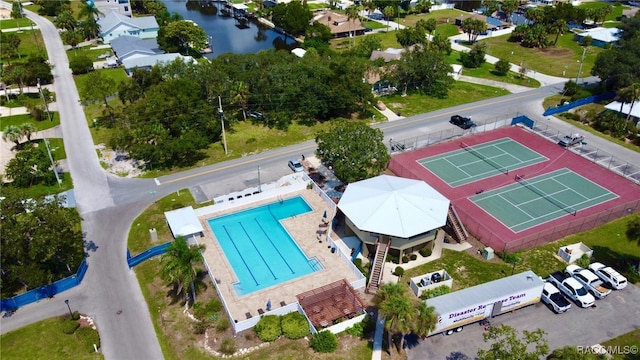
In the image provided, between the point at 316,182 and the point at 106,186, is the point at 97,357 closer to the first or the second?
the point at 106,186

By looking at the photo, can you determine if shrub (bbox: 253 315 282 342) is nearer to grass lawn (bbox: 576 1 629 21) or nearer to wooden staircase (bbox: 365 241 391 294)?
wooden staircase (bbox: 365 241 391 294)

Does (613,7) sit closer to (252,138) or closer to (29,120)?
(252,138)

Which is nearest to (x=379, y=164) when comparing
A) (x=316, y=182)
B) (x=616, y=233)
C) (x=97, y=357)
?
(x=316, y=182)

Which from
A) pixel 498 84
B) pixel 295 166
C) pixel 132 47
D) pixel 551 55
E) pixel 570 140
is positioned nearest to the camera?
pixel 295 166

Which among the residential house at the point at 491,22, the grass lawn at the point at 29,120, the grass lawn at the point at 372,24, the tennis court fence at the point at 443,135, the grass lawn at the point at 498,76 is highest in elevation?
the residential house at the point at 491,22

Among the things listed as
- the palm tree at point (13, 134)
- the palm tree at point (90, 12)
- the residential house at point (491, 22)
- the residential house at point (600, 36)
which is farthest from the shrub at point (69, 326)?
the residential house at point (600, 36)

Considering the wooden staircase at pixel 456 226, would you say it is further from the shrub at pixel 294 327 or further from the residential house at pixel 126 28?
the residential house at pixel 126 28

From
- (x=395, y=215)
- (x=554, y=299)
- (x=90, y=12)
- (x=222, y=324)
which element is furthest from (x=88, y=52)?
(x=554, y=299)

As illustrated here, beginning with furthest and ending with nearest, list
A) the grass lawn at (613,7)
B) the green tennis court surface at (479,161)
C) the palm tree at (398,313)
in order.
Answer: the grass lawn at (613,7)
the green tennis court surface at (479,161)
the palm tree at (398,313)
